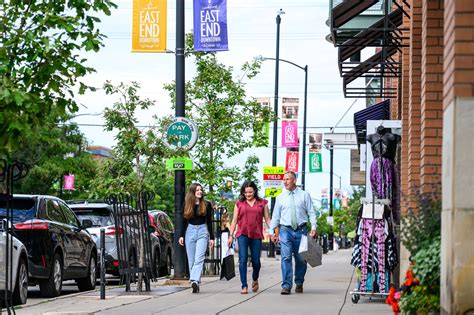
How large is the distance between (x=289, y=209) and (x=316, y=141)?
47.3 m

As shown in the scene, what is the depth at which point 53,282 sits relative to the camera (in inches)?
718

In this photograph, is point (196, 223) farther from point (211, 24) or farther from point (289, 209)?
point (211, 24)

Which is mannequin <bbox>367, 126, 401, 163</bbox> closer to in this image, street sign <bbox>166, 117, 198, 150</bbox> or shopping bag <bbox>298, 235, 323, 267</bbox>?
shopping bag <bbox>298, 235, 323, 267</bbox>

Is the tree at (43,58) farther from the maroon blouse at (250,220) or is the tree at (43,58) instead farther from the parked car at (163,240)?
the parked car at (163,240)

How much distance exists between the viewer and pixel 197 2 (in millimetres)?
22562

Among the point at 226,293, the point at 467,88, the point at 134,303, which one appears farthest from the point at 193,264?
the point at 467,88

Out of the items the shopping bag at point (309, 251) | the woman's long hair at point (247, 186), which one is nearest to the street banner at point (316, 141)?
the woman's long hair at point (247, 186)

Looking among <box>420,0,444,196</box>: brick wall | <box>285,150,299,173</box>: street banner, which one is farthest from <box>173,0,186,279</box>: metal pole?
<box>285,150,299,173</box>: street banner

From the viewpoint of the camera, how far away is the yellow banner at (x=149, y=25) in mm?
22219

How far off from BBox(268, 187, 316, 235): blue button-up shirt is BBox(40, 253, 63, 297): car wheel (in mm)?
3613

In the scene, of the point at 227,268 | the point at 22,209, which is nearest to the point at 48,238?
the point at 22,209

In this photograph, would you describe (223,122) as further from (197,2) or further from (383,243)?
(383,243)

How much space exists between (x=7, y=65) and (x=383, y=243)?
5673 mm

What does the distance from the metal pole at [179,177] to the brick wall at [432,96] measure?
9823 mm
